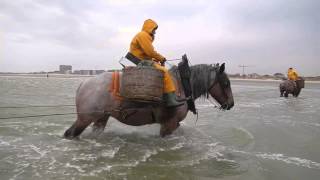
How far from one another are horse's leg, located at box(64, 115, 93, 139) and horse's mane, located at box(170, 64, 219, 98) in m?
2.01

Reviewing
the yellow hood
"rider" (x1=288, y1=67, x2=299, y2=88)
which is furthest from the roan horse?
"rider" (x1=288, y1=67, x2=299, y2=88)

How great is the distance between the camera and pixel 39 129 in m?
7.99

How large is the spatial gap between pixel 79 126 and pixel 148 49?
1850mm

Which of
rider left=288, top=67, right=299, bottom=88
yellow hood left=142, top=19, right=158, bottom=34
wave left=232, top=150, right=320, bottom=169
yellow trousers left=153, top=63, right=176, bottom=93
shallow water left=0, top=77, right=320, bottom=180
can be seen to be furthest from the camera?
rider left=288, top=67, right=299, bottom=88

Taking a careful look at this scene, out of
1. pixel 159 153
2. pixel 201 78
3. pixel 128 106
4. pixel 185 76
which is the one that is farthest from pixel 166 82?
pixel 159 153

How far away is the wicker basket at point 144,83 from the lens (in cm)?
548

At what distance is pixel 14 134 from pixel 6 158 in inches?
81.6

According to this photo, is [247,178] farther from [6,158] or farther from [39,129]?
[39,129]

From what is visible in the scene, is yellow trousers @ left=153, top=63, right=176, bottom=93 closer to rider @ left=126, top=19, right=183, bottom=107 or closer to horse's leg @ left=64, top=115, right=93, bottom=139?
rider @ left=126, top=19, right=183, bottom=107

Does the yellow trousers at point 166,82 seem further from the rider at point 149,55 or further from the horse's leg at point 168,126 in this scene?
the horse's leg at point 168,126

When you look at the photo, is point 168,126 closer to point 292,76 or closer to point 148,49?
point 148,49

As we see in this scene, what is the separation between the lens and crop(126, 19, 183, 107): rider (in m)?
5.80

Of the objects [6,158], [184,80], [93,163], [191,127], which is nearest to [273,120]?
[191,127]

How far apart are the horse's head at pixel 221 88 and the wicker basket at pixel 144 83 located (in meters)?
1.57
